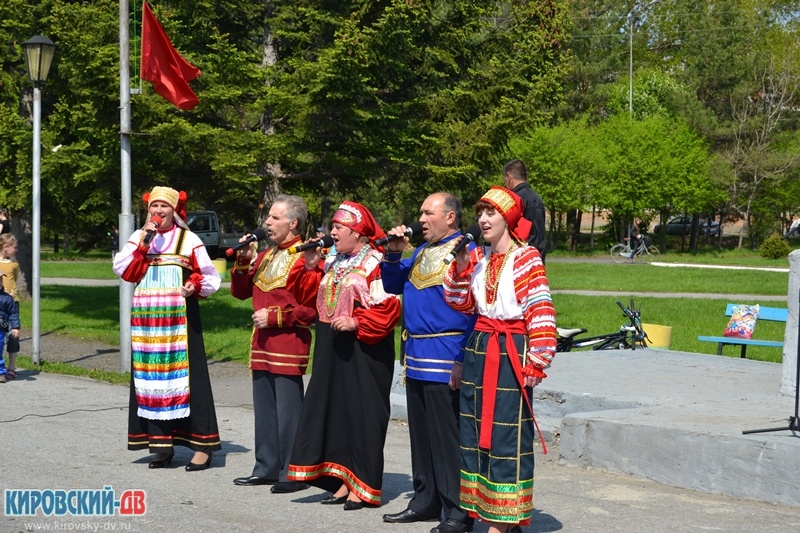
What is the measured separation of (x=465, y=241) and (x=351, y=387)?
145 cm

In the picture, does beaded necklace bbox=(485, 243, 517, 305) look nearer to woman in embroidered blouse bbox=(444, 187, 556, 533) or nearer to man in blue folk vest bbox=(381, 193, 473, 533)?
woman in embroidered blouse bbox=(444, 187, 556, 533)

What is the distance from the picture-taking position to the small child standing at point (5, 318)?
1313 centimetres

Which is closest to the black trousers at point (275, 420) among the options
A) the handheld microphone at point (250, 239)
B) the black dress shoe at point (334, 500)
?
the black dress shoe at point (334, 500)

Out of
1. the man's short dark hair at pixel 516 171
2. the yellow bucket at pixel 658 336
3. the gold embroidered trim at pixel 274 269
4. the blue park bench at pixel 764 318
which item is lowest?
the yellow bucket at pixel 658 336

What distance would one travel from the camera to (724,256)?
2076 inches

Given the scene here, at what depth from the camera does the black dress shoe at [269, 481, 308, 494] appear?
768 centimetres

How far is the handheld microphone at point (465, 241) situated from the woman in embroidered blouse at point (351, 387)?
0.88 metres

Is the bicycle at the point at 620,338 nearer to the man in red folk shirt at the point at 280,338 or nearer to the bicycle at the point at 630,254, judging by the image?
the man in red folk shirt at the point at 280,338

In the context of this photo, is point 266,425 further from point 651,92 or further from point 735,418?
point 651,92

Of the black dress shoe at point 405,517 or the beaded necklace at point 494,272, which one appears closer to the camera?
the beaded necklace at point 494,272

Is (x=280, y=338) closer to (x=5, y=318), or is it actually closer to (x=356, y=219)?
(x=356, y=219)

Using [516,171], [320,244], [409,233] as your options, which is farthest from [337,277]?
[516,171]

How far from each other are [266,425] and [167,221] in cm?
171

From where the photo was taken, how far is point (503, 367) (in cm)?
620
